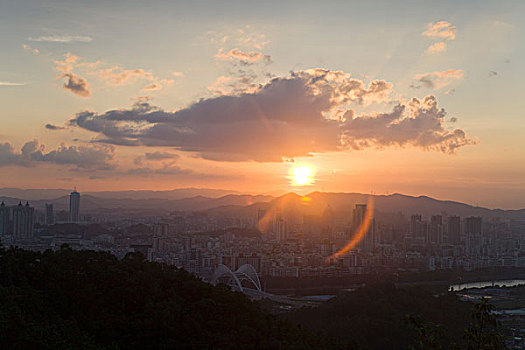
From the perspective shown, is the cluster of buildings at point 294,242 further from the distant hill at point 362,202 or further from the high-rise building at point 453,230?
the distant hill at point 362,202

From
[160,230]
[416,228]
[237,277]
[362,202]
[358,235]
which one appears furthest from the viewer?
[362,202]

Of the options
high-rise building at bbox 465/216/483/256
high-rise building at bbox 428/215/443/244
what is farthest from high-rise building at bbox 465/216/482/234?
high-rise building at bbox 428/215/443/244

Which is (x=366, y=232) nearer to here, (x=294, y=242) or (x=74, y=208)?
(x=294, y=242)

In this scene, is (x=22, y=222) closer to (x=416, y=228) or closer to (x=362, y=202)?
(x=416, y=228)

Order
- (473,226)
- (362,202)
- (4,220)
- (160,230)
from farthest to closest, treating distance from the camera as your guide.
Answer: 1. (362,202)
2. (473,226)
3. (160,230)
4. (4,220)

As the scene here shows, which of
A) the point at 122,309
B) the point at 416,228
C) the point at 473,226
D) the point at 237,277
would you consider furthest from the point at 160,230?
the point at 122,309

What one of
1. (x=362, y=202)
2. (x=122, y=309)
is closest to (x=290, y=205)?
(x=362, y=202)

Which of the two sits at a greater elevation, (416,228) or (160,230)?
(416,228)

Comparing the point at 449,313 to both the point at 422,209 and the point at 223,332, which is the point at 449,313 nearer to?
the point at 223,332

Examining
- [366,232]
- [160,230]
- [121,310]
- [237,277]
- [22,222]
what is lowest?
[237,277]

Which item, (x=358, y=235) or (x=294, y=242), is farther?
(x=358, y=235)
